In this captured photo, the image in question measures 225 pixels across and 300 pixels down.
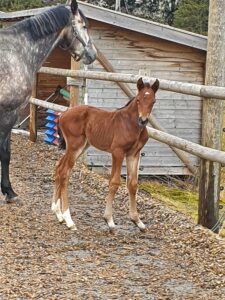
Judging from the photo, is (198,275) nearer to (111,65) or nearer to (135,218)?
(135,218)

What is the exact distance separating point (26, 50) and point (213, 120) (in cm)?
226

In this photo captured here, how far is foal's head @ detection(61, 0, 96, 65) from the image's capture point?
6.77 metres

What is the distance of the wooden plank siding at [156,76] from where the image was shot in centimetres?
1078

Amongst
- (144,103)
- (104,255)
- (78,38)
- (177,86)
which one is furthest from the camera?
(78,38)

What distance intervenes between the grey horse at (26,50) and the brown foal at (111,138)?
0.82 meters

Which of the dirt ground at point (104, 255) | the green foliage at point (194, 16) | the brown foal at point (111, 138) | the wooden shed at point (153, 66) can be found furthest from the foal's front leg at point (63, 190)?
the green foliage at point (194, 16)

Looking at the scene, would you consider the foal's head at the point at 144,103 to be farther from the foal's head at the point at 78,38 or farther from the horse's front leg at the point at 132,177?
the foal's head at the point at 78,38

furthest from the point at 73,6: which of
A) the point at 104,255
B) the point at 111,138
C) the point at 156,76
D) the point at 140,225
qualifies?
the point at 156,76

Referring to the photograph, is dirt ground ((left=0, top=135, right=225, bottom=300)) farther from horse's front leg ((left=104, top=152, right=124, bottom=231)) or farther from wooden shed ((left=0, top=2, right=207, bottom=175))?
wooden shed ((left=0, top=2, right=207, bottom=175))

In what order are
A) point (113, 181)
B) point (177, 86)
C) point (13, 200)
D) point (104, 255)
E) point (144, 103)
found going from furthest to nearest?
point (13, 200) → point (177, 86) → point (113, 181) → point (144, 103) → point (104, 255)

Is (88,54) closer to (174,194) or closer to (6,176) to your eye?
(6,176)

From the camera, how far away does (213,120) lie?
561cm

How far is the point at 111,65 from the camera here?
34.9ft

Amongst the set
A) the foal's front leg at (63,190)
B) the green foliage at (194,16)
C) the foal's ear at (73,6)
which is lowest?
the foal's front leg at (63,190)
